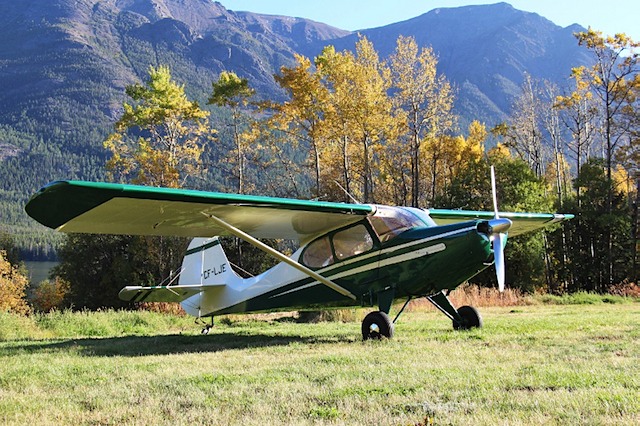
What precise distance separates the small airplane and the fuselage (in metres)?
0.02

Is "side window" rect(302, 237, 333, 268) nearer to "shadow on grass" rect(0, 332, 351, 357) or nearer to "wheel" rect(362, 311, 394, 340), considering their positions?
"shadow on grass" rect(0, 332, 351, 357)

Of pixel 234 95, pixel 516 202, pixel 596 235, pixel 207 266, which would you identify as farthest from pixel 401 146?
pixel 207 266

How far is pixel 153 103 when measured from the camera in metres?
37.5

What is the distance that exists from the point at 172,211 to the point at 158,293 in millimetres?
3202

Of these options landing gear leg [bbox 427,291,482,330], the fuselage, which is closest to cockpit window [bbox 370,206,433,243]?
the fuselage

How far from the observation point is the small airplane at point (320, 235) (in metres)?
7.56

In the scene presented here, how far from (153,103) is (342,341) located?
105 feet

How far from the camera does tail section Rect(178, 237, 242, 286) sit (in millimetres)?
11875

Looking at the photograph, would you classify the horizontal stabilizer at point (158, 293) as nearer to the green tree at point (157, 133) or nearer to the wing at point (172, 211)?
the wing at point (172, 211)

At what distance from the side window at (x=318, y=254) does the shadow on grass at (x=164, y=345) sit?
123 cm

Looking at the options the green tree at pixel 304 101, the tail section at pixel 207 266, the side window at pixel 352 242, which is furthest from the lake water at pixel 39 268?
the side window at pixel 352 242

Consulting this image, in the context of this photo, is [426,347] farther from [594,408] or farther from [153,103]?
[153,103]

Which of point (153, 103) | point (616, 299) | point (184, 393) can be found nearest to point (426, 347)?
point (184, 393)

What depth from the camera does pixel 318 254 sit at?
9.69m
